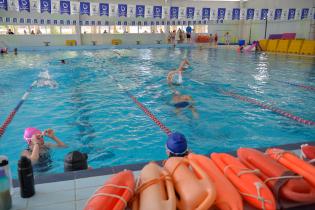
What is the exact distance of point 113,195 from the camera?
183 centimetres

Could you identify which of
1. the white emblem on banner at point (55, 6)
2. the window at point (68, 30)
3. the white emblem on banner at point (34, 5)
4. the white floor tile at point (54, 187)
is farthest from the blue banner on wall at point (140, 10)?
the white floor tile at point (54, 187)

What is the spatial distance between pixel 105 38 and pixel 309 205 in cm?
2818

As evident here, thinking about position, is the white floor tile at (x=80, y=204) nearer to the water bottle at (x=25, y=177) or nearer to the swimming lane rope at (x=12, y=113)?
the water bottle at (x=25, y=177)

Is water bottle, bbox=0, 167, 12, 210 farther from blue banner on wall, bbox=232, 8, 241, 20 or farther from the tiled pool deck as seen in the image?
blue banner on wall, bbox=232, 8, 241, 20

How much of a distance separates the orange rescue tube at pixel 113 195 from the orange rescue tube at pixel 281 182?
1.05 metres

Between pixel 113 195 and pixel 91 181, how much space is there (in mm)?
718

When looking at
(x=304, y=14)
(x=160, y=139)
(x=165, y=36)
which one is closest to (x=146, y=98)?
(x=160, y=139)

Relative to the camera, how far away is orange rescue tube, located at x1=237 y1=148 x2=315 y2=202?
1.96 metres

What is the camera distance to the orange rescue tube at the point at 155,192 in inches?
68.9

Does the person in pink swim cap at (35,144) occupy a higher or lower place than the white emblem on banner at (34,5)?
lower

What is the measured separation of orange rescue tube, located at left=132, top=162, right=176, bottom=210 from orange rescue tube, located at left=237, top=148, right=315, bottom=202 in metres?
0.78

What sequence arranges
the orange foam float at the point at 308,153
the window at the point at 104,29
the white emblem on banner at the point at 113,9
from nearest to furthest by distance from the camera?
the orange foam float at the point at 308,153 → the white emblem on banner at the point at 113,9 → the window at the point at 104,29

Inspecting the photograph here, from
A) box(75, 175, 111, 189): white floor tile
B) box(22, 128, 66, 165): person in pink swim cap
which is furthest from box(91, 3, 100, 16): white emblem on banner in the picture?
box(75, 175, 111, 189): white floor tile

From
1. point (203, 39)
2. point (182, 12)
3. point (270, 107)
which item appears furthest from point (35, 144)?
point (203, 39)
